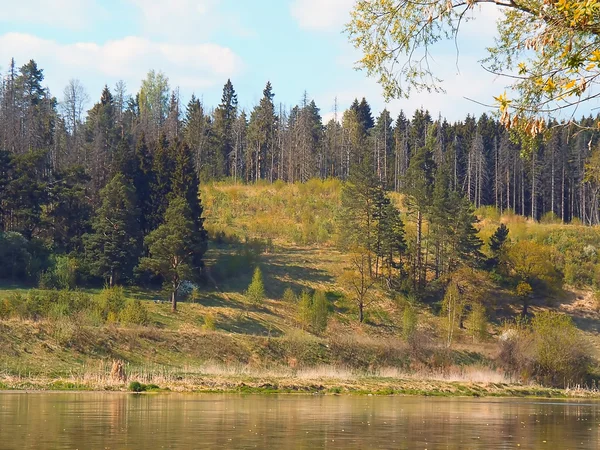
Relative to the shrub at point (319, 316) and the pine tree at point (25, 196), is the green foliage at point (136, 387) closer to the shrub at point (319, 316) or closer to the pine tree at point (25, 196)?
the shrub at point (319, 316)

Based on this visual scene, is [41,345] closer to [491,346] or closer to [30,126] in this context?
[491,346]

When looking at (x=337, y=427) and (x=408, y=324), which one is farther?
(x=408, y=324)

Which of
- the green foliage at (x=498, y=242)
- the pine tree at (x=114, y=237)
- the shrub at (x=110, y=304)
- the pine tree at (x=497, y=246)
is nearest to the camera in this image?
the shrub at (x=110, y=304)

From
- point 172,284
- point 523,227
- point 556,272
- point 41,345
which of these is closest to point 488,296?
point 556,272

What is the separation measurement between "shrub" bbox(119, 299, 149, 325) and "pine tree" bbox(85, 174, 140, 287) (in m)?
16.4

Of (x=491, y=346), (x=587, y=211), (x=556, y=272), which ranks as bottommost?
(x=491, y=346)

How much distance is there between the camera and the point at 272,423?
28.7 m

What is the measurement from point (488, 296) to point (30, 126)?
71.9 meters

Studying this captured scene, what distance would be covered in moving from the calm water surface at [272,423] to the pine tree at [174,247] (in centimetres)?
4396

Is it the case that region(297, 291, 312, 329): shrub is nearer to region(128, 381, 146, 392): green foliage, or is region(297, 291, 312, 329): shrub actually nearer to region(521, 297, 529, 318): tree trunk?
region(521, 297, 529, 318): tree trunk

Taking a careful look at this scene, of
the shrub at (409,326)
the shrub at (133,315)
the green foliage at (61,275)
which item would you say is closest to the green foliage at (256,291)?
the shrub at (409,326)

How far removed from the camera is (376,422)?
30.6 metres

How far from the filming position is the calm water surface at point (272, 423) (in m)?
22.9

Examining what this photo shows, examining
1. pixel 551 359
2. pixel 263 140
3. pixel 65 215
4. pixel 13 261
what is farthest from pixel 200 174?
pixel 551 359
